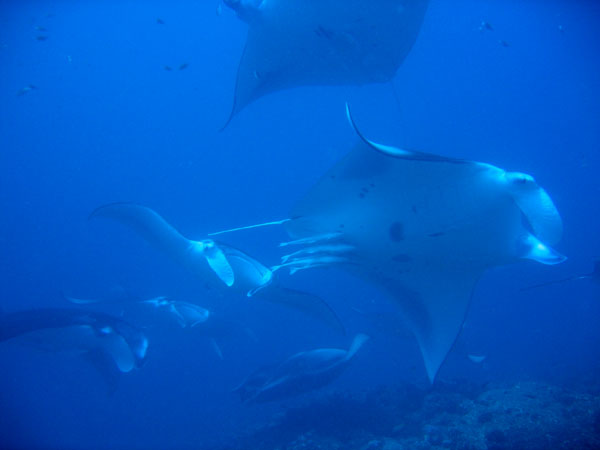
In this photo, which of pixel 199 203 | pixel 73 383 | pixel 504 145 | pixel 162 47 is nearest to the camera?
pixel 73 383

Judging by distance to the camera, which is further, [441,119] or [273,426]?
[441,119]

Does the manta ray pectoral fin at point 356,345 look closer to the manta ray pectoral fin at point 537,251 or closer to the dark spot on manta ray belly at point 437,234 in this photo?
the dark spot on manta ray belly at point 437,234

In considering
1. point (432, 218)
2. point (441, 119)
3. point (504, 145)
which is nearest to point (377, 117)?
point (441, 119)

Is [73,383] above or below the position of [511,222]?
below

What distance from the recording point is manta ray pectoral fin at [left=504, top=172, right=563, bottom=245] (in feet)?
7.52

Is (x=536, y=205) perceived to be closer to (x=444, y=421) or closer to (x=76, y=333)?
(x=444, y=421)

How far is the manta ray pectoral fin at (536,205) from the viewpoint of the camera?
2293mm

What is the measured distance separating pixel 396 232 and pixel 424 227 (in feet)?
0.80

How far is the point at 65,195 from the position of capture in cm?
3494

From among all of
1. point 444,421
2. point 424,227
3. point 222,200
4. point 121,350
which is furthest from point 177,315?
point 222,200

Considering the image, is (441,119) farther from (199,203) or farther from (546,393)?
(546,393)

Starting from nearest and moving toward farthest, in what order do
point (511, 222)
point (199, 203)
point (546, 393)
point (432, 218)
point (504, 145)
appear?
1. point (511, 222)
2. point (432, 218)
3. point (546, 393)
4. point (199, 203)
5. point (504, 145)

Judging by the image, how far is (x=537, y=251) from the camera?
2.62 m

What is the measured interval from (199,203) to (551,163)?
140 feet
